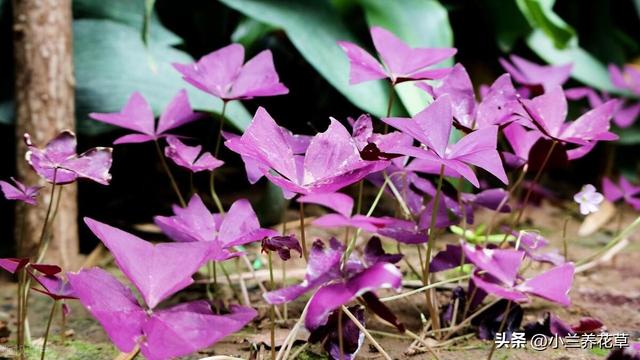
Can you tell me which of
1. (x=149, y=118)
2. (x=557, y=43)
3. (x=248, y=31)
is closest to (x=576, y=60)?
(x=557, y=43)

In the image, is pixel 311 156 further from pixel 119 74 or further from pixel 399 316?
pixel 119 74

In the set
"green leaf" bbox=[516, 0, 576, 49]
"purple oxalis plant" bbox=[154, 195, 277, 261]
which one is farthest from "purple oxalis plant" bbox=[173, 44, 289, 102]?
"green leaf" bbox=[516, 0, 576, 49]

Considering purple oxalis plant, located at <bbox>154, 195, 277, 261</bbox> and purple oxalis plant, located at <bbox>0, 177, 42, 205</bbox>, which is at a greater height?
purple oxalis plant, located at <bbox>0, 177, 42, 205</bbox>

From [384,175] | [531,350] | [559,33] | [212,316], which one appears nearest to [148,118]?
[384,175]

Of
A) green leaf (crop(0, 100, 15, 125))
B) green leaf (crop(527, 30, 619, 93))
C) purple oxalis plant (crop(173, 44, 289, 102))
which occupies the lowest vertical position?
green leaf (crop(527, 30, 619, 93))

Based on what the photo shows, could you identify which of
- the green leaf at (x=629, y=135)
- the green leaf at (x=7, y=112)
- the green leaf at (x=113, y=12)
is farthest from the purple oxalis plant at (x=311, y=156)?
the green leaf at (x=629, y=135)

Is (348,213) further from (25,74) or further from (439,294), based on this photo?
(25,74)

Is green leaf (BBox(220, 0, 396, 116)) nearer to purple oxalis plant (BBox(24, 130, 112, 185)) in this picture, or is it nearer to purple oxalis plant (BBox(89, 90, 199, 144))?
purple oxalis plant (BBox(89, 90, 199, 144))
